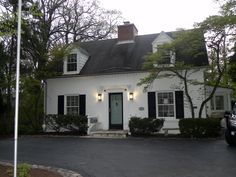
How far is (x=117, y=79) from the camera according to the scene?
61.1ft

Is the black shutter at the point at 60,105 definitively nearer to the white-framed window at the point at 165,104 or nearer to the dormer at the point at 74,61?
the dormer at the point at 74,61

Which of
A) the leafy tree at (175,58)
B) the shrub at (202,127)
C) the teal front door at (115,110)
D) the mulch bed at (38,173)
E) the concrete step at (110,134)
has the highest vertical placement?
the leafy tree at (175,58)

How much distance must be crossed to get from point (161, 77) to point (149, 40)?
174 inches

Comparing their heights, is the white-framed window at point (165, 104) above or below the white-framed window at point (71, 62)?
below

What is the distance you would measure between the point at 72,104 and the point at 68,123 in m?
1.97

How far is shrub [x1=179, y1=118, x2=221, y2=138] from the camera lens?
14.7 metres

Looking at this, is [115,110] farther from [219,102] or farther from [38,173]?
[38,173]

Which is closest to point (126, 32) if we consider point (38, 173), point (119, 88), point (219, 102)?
point (119, 88)

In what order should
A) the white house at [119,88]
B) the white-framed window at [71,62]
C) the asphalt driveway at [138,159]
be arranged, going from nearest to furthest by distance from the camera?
the asphalt driveway at [138,159] → the white house at [119,88] → the white-framed window at [71,62]

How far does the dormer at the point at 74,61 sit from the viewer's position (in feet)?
65.9

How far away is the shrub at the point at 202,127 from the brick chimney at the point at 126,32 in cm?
837

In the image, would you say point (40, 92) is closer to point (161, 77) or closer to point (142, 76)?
point (142, 76)

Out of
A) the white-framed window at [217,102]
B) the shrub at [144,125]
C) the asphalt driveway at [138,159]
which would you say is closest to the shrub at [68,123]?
the shrub at [144,125]

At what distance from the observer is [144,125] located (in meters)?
16.2
